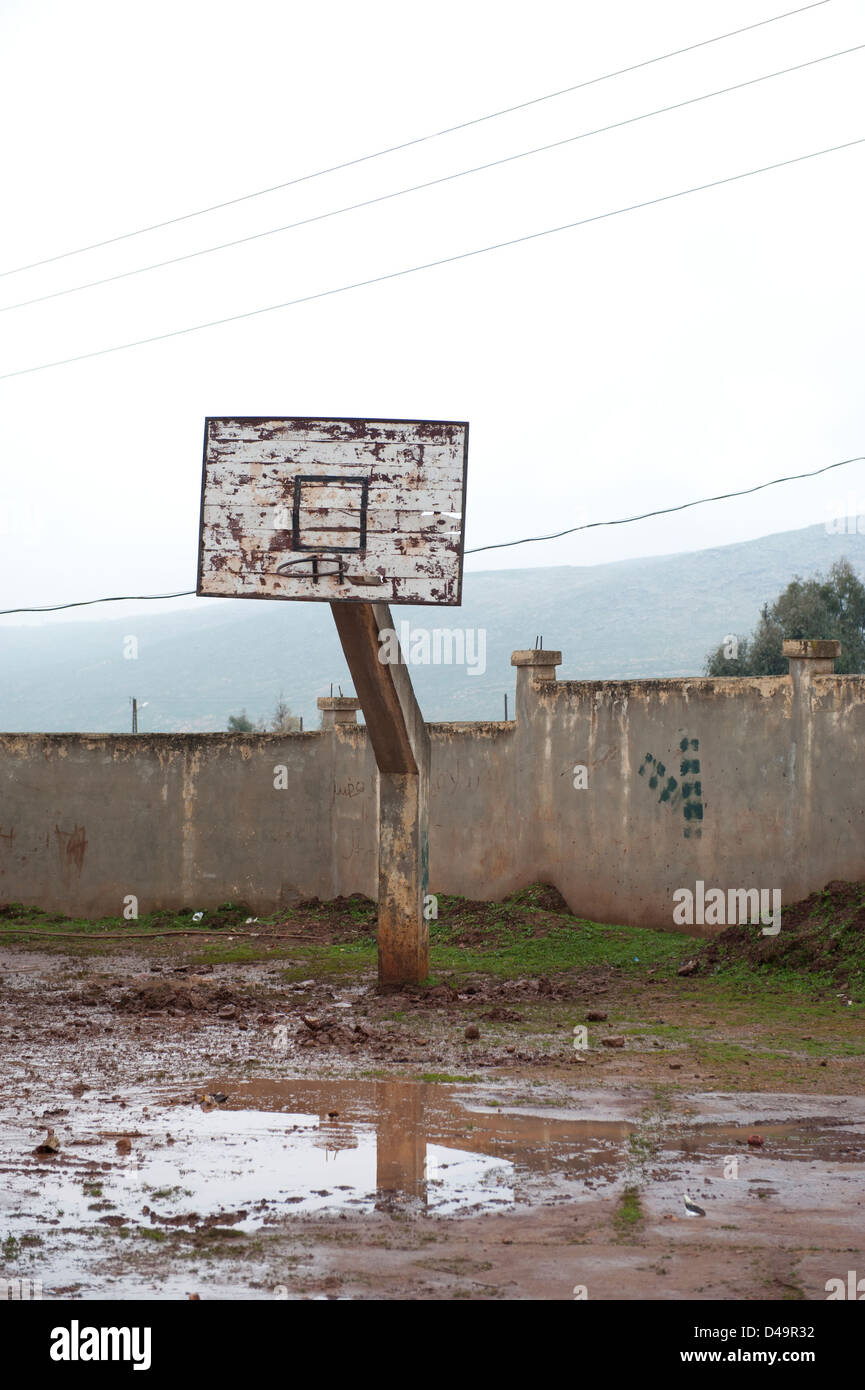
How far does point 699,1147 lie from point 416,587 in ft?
17.7

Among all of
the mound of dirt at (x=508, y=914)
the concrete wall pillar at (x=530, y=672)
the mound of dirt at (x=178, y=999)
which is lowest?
the mound of dirt at (x=178, y=999)

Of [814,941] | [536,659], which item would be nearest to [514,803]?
[536,659]

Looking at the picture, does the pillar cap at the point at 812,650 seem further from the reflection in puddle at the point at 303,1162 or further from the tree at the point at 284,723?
the tree at the point at 284,723

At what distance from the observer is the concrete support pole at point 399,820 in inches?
452

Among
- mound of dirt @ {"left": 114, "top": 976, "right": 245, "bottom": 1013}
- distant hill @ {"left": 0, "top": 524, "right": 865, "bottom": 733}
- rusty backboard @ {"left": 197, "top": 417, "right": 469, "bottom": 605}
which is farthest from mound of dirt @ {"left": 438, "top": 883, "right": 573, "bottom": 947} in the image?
distant hill @ {"left": 0, "top": 524, "right": 865, "bottom": 733}

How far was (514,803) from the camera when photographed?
16109mm

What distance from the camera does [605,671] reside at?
456 ft

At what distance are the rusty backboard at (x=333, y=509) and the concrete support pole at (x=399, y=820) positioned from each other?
1.86 feet

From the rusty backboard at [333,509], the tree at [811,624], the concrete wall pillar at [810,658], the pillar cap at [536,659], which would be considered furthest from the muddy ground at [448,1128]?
the tree at [811,624]

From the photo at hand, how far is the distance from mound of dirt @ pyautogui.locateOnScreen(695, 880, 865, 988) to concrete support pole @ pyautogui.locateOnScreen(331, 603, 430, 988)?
265cm

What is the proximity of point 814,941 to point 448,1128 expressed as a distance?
5.77 metres

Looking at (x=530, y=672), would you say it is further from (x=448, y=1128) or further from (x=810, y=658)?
(x=448, y=1128)

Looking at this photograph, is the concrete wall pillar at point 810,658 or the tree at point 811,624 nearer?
the concrete wall pillar at point 810,658
